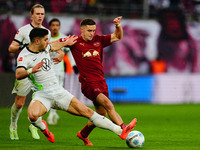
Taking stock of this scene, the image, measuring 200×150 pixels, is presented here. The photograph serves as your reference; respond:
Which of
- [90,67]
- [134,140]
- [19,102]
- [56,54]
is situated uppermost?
[90,67]

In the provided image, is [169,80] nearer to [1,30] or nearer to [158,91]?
[158,91]

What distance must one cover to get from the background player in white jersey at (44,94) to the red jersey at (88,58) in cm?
72

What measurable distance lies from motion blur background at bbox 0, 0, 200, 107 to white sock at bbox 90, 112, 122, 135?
10968 mm

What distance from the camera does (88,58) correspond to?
9.65 meters

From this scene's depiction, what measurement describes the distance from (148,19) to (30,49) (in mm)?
17914

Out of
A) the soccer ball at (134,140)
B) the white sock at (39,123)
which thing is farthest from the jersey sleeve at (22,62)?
the soccer ball at (134,140)

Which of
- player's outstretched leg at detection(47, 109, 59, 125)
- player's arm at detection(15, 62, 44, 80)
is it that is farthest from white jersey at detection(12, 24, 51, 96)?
player's outstretched leg at detection(47, 109, 59, 125)

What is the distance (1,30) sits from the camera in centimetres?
→ 2250

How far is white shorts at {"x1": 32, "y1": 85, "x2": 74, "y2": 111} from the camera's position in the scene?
893cm

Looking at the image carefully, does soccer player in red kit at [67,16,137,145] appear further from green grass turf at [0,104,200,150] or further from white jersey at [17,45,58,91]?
white jersey at [17,45,58,91]

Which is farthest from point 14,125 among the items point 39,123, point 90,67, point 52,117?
point 52,117

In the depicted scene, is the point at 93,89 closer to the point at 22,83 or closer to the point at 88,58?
the point at 88,58

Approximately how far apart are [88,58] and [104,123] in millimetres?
1434

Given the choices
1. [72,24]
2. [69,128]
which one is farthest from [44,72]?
[72,24]
